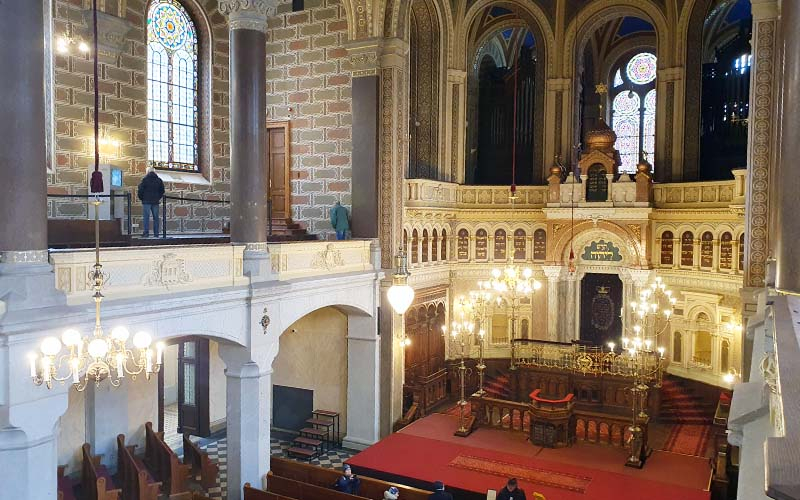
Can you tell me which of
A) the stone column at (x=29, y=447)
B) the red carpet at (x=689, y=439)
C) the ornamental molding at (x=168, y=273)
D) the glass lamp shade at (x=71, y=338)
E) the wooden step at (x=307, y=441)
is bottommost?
the wooden step at (x=307, y=441)

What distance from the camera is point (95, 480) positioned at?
11.9 m

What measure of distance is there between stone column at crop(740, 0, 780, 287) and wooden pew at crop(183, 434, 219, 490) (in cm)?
1110

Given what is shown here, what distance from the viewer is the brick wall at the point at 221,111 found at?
1416 cm

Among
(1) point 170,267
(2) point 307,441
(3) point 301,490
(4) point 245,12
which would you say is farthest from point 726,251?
(1) point 170,267

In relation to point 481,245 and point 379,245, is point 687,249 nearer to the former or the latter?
point 481,245

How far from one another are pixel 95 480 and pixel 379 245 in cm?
769

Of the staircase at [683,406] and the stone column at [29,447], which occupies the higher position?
the stone column at [29,447]

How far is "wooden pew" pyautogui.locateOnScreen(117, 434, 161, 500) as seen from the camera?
11.8 meters

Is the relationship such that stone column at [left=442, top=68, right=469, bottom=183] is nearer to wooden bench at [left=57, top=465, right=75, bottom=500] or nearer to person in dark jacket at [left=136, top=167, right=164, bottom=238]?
person in dark jacket at [left=136, top=167, right=164, bottom=238]

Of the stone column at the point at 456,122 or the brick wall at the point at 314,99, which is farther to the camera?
the stone column at the point at 456,122

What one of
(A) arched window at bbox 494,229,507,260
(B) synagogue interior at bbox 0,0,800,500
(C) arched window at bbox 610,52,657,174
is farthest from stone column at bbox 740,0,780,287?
(C) arched window at bbox 610,52,657,174

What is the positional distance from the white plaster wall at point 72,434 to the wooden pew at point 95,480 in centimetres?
28

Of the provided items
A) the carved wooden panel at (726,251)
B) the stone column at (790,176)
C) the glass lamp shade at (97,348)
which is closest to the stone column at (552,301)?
the carved wooden panel at (726,251)

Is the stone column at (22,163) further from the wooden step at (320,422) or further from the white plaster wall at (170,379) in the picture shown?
the white plaster wall at (170,379)
